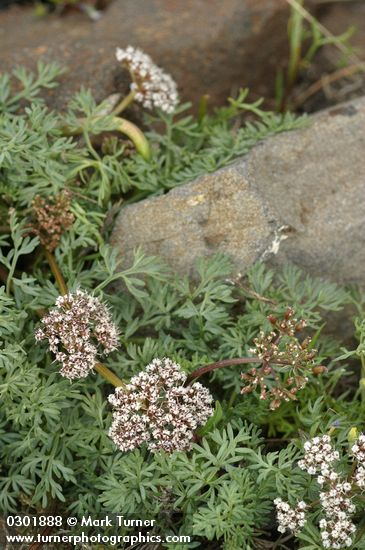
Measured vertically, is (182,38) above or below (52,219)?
above

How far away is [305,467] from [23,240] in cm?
204

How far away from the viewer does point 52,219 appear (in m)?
4.20

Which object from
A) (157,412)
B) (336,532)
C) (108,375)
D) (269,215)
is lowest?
(336,532)

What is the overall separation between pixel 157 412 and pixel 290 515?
73cm

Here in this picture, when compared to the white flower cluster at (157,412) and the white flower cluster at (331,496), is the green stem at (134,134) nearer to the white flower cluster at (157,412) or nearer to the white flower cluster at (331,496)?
the white flower cluster at (157,412)

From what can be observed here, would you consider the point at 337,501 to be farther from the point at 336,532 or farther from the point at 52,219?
the point at 52,219

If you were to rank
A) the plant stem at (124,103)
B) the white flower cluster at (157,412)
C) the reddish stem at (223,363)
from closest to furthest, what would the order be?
the white flower cluster at (157,412), the reddish stem at (223,363), the plant stem at (124,103)

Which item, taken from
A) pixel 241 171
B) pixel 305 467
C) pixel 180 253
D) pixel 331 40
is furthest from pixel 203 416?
pixel 331 40

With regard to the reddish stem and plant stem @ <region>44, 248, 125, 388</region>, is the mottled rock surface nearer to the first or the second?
plant stem @ <region>44, 248, 125, 388</region>

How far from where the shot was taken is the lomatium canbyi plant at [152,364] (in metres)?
3.56

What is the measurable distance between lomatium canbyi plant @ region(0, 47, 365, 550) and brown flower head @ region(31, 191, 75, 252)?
1 cm

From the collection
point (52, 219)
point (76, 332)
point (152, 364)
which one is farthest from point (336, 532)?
point (52, 219)

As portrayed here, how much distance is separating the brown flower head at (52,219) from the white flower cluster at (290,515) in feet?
5.92

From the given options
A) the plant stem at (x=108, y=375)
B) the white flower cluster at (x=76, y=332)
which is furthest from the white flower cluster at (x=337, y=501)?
the white flower cluster at (x=76, y=332)
